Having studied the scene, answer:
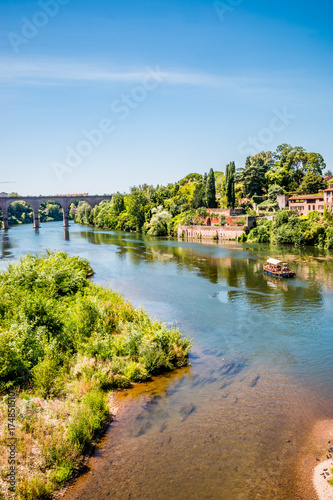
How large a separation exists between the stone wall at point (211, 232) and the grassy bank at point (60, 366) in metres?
46.9

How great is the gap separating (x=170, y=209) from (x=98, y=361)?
2838 inches

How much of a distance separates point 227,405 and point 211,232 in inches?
2273

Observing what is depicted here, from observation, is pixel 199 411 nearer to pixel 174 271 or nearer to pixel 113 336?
pixel 113 336

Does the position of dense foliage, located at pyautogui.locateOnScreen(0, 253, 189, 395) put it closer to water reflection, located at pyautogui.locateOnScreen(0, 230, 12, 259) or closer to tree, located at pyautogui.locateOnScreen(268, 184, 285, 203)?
water reflection, located at pyautogui.locateOnScreen(0, 230, 12, 259)

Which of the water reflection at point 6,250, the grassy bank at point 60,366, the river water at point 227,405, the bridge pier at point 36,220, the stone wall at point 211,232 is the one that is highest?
the bridge pier at point 36,220

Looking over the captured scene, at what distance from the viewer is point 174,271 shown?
1566 inches

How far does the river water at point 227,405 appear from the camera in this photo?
33.9 feet

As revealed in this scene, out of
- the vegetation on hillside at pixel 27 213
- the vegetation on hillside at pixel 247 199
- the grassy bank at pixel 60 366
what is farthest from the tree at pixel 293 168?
the vegetation on hillside at pixel 27 213

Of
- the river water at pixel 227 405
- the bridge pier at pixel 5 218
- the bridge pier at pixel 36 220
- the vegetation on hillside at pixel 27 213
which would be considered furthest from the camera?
the vegetation on hillside at pixel 27 213

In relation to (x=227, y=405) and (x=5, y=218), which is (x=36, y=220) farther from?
(x=227, y=405)

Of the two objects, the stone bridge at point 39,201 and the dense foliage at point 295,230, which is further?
the stone bridge at point 39,201

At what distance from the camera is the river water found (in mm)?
10320

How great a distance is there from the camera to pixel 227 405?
45.8ft

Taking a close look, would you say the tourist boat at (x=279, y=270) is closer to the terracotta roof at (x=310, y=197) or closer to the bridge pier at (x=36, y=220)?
the terracotta roof at (x=310, y=197)
